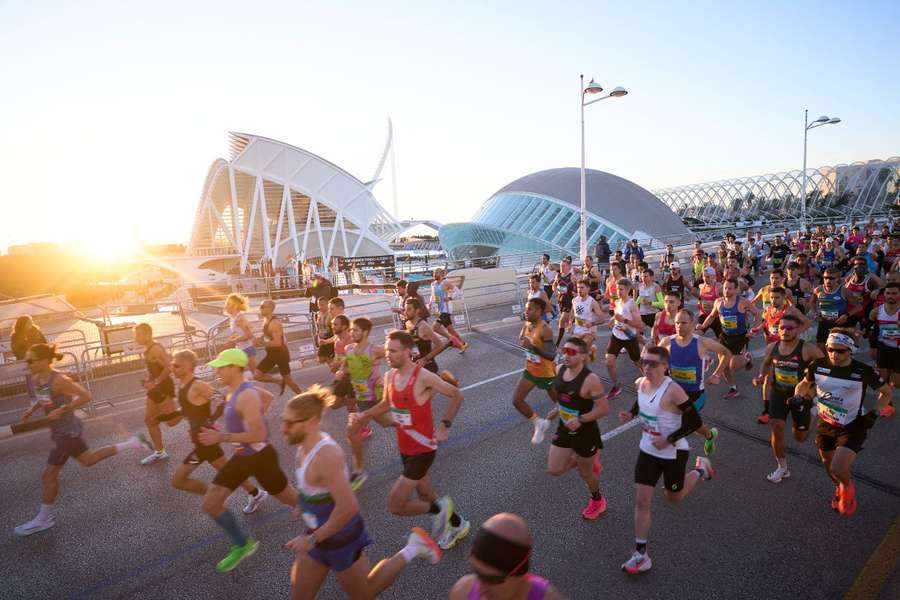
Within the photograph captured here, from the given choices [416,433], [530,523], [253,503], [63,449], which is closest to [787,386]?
[530,523]

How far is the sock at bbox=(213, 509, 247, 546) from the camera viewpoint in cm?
384

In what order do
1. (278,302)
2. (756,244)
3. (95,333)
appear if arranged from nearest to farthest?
1. (95,333)
2. (278,302)
3. (756,244)

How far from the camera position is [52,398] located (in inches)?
195

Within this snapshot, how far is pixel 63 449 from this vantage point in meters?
4.88

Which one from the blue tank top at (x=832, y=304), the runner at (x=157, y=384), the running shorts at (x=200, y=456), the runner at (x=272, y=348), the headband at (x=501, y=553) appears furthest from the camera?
the blue tank top at (x=832, y=304)

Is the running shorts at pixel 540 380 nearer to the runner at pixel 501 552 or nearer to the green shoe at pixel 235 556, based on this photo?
the green shoe at pixel 235 556

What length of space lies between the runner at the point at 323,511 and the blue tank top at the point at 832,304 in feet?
29.5

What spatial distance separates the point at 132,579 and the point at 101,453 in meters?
1.80

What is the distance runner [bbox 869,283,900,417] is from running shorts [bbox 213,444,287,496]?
7.82 m

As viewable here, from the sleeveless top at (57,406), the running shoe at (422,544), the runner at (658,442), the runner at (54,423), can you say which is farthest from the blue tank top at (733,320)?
the sleeveless top at (57,406)

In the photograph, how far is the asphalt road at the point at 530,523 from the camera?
3.74 meters

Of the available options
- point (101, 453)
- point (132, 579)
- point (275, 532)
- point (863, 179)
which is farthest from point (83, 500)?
point (863, 179)

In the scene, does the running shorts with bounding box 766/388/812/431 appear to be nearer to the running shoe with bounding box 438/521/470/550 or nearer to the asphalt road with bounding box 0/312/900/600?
the asphalt road with bounding box 0/312/900/600

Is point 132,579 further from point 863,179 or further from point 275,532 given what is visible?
point 863,179
